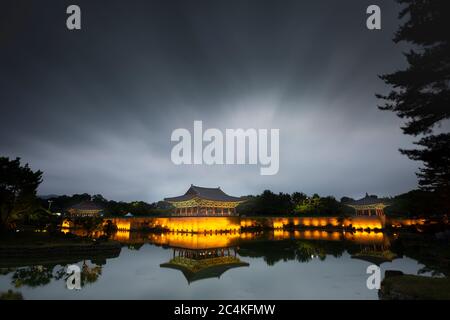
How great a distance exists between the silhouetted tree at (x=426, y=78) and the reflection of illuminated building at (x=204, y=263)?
1051cm

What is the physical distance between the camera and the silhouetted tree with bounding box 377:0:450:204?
10031 mm

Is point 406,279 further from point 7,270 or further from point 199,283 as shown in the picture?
point 7,270

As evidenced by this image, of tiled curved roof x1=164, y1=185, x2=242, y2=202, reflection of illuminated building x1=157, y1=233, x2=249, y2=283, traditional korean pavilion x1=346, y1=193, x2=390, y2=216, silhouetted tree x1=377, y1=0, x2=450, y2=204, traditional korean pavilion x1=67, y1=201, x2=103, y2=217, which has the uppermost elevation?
silhouetted tree x1=377, y1=0, x2=450, y2=204

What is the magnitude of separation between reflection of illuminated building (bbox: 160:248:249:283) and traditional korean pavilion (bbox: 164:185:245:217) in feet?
53.0

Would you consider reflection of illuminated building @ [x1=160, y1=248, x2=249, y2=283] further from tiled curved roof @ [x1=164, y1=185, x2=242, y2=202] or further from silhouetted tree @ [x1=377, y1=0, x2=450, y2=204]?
tiled curved roof @ [x1=164, y1=185, x2=242, y2=202]

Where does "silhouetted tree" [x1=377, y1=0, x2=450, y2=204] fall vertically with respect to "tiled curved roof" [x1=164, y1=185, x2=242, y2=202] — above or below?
above

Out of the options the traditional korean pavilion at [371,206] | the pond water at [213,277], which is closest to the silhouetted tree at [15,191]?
the pond water at [213,277]

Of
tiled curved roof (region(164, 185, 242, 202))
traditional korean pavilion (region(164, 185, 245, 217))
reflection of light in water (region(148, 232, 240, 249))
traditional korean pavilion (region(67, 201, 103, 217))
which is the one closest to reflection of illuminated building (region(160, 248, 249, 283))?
reflection of light in water (region(148, 232, 240, 249))

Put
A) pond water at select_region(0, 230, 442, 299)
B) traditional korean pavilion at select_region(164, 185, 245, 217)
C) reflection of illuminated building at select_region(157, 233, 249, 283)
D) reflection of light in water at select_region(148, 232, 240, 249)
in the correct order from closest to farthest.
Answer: pond water at select_region(0, 230, 442, 299) → reflection of illuminated building at select_region(157, 233, 249, 283) → reflection of light in water at select_region(148, 232, 240, 249) → traditional korean pavilion at select_region(164, 185, 245, 217)

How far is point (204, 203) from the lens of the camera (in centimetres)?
3812

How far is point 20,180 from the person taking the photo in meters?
23.5

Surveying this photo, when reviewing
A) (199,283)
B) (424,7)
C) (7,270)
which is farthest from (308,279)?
(7,270)

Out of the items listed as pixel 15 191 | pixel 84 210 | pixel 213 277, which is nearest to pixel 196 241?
pixel 213 277
